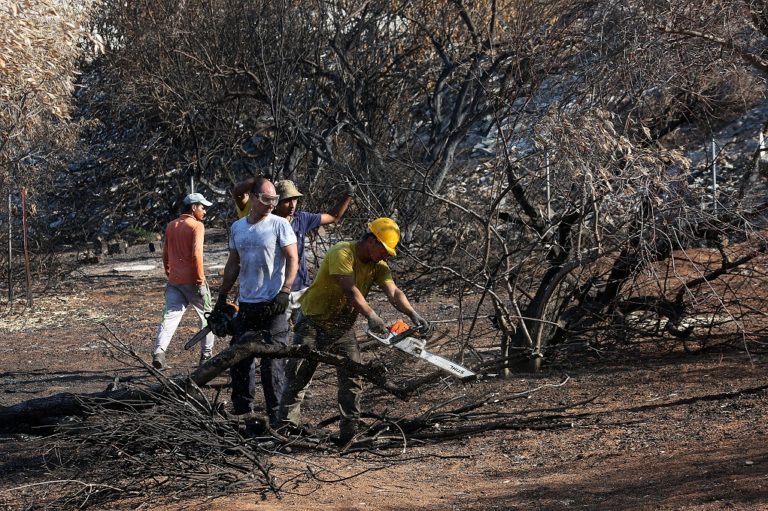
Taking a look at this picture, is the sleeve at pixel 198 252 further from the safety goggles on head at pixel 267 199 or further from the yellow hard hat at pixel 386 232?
the yellow hard hat at pixel 386 232

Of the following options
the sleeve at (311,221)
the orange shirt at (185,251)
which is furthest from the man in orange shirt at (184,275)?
the sleeve at (311,221)

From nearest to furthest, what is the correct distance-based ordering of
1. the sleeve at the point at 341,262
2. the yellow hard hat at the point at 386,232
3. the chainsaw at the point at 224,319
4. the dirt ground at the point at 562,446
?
the dirt ground at the point at 562,446 < the yellow hard hat at the point at 386,232 < the sleeve at the point at 341,262 < the chainsaw at the point at 224,319

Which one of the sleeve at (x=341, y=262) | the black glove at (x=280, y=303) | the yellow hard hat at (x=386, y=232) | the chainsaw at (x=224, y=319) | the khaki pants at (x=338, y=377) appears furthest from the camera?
the chainsaw at (x=224, y=319)

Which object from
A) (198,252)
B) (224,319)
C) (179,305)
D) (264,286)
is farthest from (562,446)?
(179,305)

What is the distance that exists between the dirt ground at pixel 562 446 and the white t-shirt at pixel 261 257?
3.83ft

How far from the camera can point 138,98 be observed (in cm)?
1683

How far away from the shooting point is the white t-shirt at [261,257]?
7230 millimetres

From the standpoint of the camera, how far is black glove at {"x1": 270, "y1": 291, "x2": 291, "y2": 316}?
7164 millimetres

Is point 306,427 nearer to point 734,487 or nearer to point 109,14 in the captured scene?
point 734,487

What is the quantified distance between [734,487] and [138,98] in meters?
13.4

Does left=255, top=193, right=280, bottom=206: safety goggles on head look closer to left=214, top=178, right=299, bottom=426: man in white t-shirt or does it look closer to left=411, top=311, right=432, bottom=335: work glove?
left=214, top=178, right=299, bottom=426: man in white t-shirt

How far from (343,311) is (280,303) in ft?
1.68

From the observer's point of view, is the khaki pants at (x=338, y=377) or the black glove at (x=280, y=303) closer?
the khaki pants at (x=338, y=377)

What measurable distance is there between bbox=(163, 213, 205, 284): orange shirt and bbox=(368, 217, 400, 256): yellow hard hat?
10.4 ft
